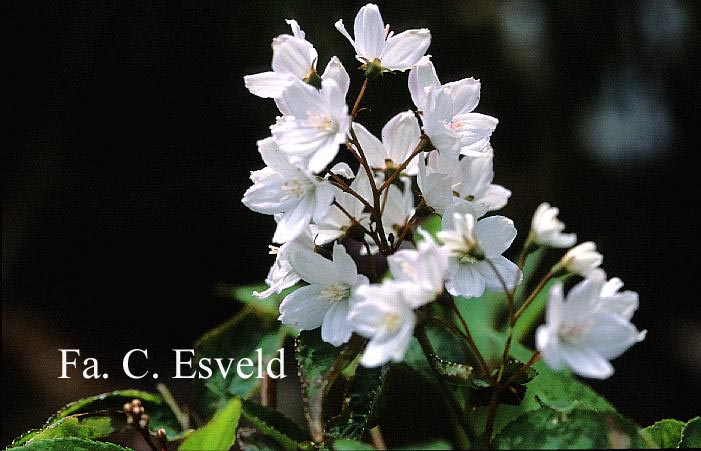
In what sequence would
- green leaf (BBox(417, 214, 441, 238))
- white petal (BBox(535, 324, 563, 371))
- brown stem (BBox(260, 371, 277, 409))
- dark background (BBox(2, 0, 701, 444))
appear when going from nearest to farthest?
white petal (BBox(535, 324, 563, 371))
brown stem (BBox(260, 371, 277, 409))
green leaf (BBox(417, 214, 441, 238))
dark background (BBox(2, 0, 701, 444))

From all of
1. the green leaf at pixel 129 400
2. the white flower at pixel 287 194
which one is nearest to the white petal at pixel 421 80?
the white flower at pixel 287 194

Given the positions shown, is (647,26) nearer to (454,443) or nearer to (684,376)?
(684,376)

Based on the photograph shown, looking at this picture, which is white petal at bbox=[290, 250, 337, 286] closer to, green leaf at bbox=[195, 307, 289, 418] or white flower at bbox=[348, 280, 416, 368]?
white flower at bbox=[348, 280, 416, 368]

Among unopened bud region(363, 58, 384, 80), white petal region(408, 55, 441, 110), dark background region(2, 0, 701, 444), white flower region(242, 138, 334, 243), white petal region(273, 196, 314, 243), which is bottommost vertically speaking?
dark background region(2, 0, 701, 444)

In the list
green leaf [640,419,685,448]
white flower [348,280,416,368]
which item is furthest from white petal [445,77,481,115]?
green leaf [640,419,685,448]

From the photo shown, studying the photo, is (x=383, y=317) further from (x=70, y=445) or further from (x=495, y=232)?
(x=70, y=445)

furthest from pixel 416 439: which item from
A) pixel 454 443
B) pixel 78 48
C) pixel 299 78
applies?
pixel 78 48

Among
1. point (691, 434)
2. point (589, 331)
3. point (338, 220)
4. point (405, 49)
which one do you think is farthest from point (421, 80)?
point (691, 434)

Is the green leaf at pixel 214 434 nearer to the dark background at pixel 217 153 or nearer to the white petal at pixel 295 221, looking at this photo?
the white petal at pixel 295 221
